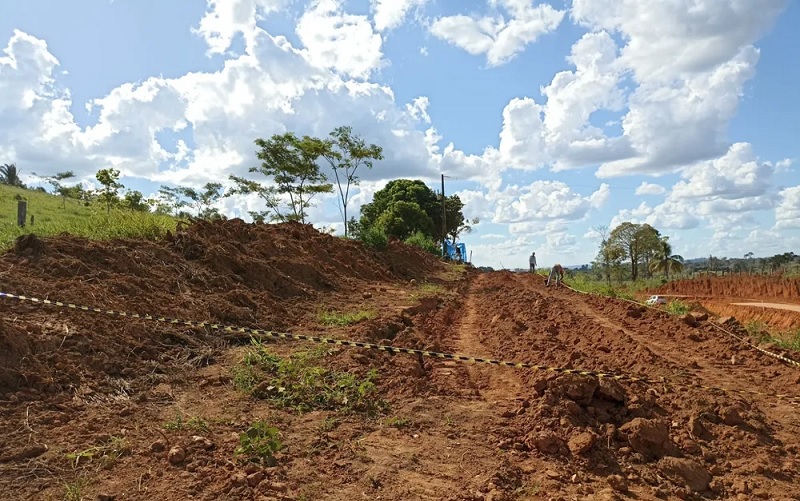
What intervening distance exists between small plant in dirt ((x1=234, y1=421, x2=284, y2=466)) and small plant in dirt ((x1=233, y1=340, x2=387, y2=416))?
853 mm

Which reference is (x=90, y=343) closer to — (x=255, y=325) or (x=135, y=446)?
(x=135, y=446)

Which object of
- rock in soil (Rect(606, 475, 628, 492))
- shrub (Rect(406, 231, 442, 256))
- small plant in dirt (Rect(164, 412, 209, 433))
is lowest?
rock in soil (Rect(606, 475, 628, 492))

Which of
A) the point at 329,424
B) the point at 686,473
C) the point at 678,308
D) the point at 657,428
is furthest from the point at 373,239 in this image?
the point at 686,473

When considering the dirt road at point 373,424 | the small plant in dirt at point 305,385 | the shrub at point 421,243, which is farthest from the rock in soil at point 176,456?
the shrub at point 421,243

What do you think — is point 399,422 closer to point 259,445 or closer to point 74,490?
point 259,445

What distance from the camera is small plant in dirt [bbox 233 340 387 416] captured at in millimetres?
5277

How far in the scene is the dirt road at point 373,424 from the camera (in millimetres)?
3809

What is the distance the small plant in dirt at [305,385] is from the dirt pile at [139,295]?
0.82m

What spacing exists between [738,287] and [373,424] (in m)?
26.1

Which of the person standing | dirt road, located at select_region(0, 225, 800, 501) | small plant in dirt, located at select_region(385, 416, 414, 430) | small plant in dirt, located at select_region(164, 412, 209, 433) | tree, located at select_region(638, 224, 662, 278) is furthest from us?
tree, located at select_region(638, 224, 662, 278)

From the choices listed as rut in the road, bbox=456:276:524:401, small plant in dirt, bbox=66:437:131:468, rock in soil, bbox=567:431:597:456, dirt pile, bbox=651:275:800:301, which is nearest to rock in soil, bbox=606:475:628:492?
rock in soil, bbox=567:431:597:456

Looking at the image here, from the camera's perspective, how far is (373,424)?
4.88m

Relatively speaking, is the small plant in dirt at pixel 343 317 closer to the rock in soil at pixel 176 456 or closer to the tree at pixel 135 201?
the rock in soil at pixel 176 456

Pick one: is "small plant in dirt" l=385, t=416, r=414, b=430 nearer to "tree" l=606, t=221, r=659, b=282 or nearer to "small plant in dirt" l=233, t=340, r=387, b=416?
"small plant in dirt" l=233, t=340, r=387, b=416
